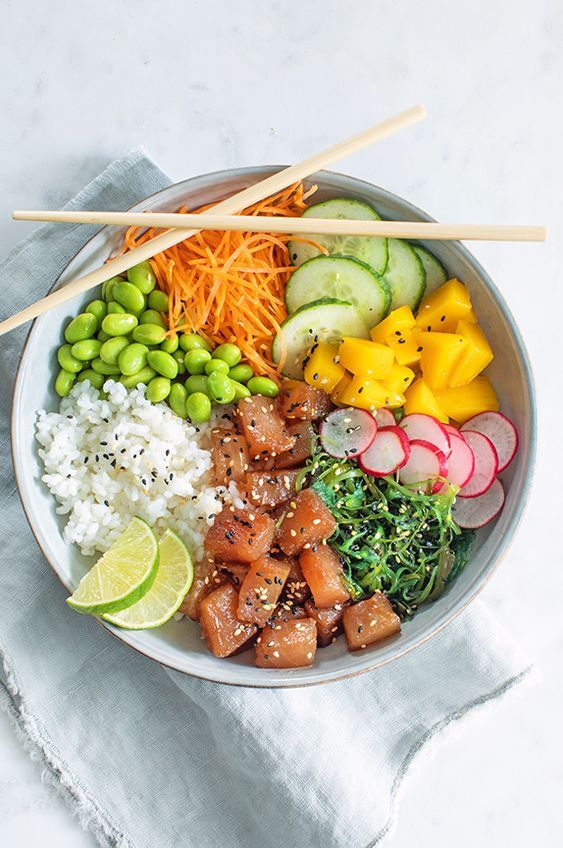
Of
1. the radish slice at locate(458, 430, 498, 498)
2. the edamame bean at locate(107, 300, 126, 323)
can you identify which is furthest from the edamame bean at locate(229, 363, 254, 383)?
the radish slice at locate(458, 430, 498, 498)

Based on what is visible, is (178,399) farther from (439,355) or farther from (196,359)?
(439,355)

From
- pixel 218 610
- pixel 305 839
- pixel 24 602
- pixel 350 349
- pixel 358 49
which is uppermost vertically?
pixel 358 49

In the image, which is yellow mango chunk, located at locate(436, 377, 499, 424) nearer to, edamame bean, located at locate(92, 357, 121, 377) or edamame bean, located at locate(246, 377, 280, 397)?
edamame bean, located at locate(246, 377, 280, 397)

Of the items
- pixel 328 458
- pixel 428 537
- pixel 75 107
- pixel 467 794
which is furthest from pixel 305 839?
pixel 75 107

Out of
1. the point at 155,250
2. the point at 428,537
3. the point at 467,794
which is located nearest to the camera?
the point at 155,250

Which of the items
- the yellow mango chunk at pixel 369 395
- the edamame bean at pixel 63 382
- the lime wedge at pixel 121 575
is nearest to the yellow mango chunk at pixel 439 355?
the yellow mango chunk at pixel 369 395

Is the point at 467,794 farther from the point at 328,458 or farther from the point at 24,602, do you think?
the point at 24,602
